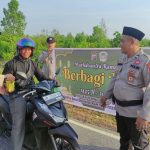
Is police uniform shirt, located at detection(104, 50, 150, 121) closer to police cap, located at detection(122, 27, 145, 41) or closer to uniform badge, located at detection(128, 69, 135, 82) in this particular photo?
uniform badge, located at detection(128, 69, 135, 82)

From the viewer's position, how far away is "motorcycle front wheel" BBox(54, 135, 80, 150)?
400cm

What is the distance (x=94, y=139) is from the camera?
552cm

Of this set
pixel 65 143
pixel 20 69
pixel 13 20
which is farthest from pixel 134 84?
pixel 13 20

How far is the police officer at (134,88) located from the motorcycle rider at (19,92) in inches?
43.0

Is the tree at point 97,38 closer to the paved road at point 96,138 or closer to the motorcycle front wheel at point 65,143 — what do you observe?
the paved road at point 96,138

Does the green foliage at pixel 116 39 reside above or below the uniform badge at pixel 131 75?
below

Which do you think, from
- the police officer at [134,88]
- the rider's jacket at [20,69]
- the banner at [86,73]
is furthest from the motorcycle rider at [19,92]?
the banner at [86,73]

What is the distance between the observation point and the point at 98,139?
551cm

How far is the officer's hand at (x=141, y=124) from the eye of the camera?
3557 mm

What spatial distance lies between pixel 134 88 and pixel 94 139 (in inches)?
78.4

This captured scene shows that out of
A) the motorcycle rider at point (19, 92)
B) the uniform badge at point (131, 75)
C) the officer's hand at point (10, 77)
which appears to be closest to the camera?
the uniform badge at point (131, 75)

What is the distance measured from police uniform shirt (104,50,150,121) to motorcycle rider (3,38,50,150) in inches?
44.8

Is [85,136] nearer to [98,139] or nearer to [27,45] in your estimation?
[98,139]

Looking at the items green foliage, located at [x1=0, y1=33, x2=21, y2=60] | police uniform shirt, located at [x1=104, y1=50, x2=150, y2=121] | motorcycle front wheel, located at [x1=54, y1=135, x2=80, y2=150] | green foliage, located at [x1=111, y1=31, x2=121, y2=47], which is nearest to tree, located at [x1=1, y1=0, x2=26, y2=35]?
green foliage, located at [x1=0, y1=33, x2=21, y2=60]
